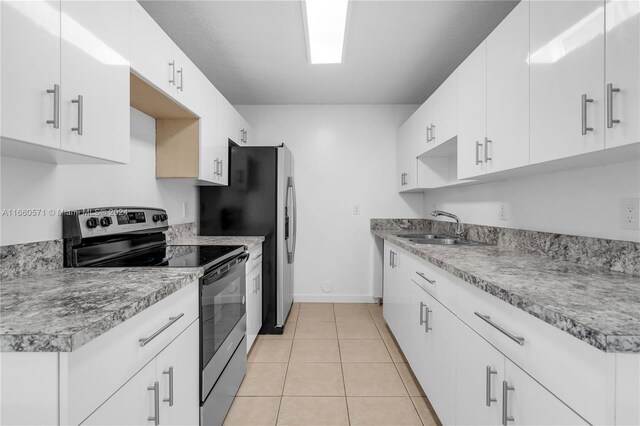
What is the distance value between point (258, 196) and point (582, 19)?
7.57 feet

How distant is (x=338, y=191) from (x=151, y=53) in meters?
2.51

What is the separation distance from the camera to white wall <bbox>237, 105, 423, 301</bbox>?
12.3ft

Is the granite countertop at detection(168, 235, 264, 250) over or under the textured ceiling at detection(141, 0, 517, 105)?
under

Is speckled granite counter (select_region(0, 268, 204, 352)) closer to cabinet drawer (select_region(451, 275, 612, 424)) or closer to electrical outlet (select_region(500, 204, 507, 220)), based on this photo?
cabinet drawer (select_region(451, 275, 612, 424))

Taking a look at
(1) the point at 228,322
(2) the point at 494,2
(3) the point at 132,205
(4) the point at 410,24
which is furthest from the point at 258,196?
(2) the point at 494,2

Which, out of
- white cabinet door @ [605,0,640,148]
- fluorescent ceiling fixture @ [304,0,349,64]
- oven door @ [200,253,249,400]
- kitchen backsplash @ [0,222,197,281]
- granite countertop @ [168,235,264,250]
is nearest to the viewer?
white cabinet door @ [605,0,640,148]

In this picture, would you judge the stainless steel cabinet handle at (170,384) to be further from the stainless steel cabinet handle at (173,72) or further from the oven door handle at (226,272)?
the stainless steel cabinet handle at (173,72)

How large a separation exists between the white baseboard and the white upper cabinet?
198 cm

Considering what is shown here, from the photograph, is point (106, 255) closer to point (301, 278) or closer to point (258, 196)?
point (258, 196)

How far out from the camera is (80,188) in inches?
60.7

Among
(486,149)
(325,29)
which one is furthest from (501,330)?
(325,29)

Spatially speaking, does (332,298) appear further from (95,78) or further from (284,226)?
(95,78)

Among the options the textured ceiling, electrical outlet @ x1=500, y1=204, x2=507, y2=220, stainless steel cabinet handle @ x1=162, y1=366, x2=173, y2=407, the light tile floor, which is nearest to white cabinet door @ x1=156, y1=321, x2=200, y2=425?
stainless steel cabinet handle @ x1=162, y1=366, x2=173, y2=407

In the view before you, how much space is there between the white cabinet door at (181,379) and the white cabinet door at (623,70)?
5.37 feet
